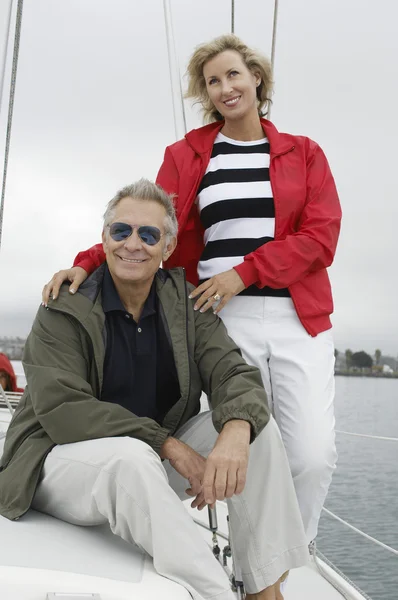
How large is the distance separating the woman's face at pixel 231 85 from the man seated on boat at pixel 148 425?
498mm

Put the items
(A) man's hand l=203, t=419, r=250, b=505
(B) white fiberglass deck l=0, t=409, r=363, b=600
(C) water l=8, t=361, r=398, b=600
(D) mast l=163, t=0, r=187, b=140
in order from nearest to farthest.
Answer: (B) white fiberglass deck l=0, t=409, r=363, b=600 < (A) man's hand l=203, t=419, r=250, b=505 < (D) mast l=163, t=0, r=187, b=140 < (C) water l=8, t=361, r=398, b=600

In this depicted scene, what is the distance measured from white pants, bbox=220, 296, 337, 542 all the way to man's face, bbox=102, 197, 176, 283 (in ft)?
1.29

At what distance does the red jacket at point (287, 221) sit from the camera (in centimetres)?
234

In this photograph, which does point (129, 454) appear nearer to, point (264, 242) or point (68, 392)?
point (68, 392)

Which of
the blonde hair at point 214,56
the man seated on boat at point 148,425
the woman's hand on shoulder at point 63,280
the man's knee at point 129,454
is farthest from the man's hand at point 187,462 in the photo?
the blonde hair at point 214,56

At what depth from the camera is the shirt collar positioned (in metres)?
2.06

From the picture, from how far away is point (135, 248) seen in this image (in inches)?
83.0

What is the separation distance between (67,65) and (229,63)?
1095 centimetres

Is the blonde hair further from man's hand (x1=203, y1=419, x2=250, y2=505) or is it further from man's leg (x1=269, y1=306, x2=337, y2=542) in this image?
man's hand (x1=203, y1=419, x2=250, y2=505)

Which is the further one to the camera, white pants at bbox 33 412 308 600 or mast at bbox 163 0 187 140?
mast at bbox 163 0 187 140

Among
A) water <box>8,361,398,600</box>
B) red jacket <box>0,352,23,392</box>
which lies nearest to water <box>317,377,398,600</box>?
water <box>8,361,398,600</box>

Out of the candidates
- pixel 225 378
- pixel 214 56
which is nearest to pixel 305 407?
pixel 225 378

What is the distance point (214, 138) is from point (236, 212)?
0.33m

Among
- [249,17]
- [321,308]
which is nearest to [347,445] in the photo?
[249,17]
